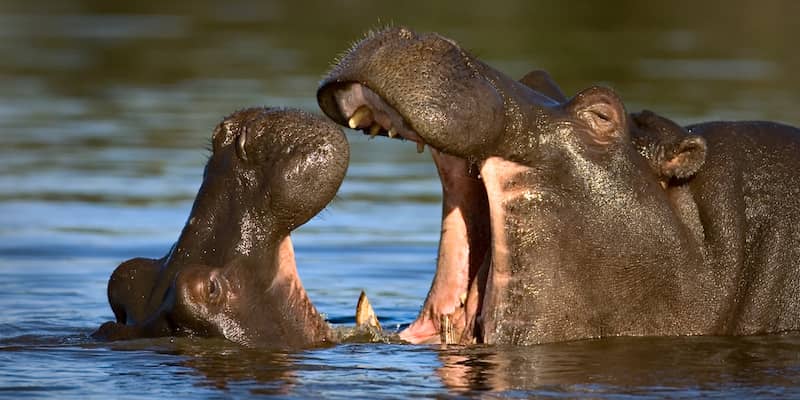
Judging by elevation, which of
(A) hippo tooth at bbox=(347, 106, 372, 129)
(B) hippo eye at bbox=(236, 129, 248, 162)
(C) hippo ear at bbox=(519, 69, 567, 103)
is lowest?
(B) hippo eye at bbox=(236, 129, 248, 162)

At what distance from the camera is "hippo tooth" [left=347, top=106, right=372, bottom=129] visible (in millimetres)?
6582

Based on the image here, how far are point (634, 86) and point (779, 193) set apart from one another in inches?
480

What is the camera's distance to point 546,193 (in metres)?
6.68

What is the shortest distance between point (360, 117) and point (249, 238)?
0.64 m

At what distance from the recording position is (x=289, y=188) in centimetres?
657

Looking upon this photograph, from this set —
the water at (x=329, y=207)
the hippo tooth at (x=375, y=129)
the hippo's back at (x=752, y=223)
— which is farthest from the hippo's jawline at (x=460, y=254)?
the hippo's back at (x=752, y=223)

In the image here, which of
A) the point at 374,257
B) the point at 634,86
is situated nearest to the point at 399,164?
the point at 374,257

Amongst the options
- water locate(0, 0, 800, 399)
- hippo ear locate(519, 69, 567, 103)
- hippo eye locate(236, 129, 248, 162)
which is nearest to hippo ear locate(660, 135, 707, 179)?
hippo ear locate(519, 69, 567, 103)

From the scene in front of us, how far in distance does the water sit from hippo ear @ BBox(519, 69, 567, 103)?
1.03 metres

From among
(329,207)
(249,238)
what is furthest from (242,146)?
(329,207)

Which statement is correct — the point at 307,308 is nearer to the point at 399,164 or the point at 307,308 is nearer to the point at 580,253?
the point at 580,253

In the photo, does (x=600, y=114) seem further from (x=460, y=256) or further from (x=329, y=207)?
(x=329, y=207)

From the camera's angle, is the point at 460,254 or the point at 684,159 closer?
the point at 684,159

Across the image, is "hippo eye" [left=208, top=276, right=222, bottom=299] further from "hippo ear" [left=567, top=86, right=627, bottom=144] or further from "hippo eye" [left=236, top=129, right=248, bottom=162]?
"hippo ear" [left=567, top=86, right=627, bottom=144]
